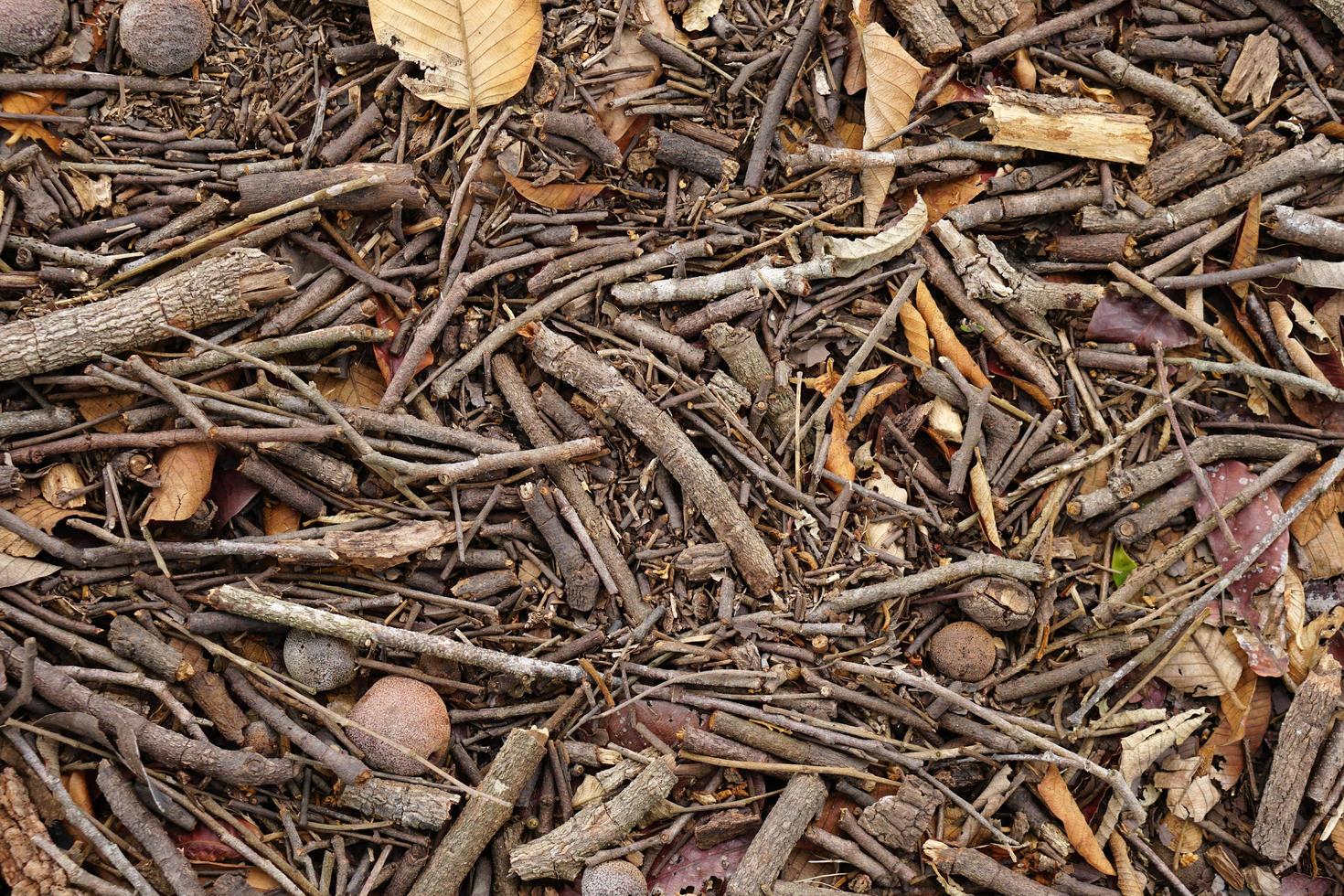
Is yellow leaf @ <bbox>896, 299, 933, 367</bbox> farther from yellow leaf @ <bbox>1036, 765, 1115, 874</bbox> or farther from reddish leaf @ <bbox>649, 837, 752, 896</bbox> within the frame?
reddish leaf @ <bbox>649, 837, 752, 896</bbox>

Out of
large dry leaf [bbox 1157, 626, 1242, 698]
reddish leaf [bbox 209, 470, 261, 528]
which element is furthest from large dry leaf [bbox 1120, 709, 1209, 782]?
reddish leaf [bbox 209, 470, 261, 528]

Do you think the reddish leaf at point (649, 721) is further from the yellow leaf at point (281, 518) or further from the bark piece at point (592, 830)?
the yellow leaf at point (281, 518)

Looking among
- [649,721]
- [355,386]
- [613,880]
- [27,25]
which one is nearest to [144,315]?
[355,386]

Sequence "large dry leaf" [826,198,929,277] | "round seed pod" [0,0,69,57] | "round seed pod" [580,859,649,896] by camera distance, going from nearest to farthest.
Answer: "round seed pod" [580,859,649,896]
"round seed pod" [0,0,69,57]
"large dry leaf" [826,198,929,277]

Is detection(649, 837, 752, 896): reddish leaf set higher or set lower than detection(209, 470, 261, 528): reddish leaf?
lower

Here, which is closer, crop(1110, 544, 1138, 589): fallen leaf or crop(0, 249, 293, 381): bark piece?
crop(0, 249, 293, 381): bark piece

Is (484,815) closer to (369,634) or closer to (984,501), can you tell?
(369,634)

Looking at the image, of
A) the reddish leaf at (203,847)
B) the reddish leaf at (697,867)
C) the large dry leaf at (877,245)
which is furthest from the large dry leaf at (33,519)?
the large dry leaf at (877,245)

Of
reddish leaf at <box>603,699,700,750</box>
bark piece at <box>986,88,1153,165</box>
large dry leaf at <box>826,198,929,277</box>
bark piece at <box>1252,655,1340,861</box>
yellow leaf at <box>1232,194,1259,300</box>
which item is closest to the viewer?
reddish leaf at <box>603,699,700,750</box>
